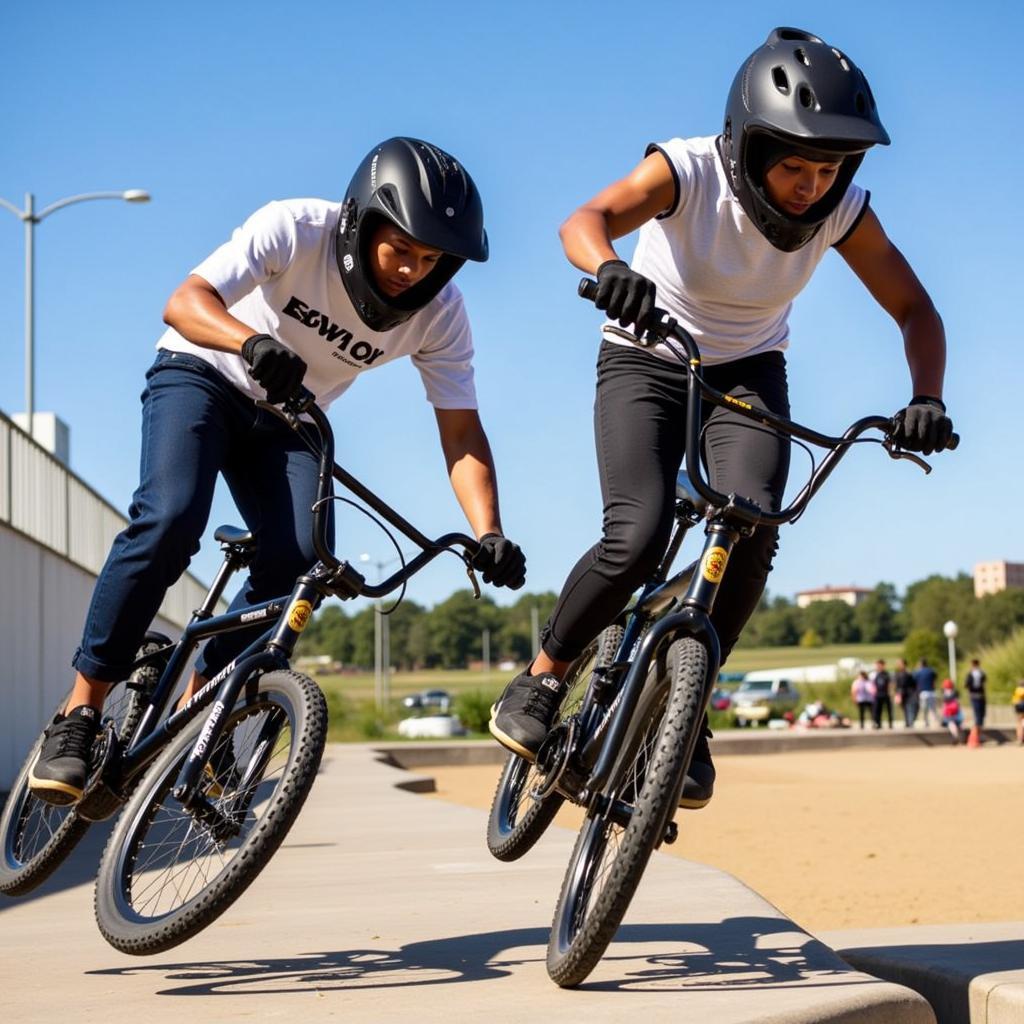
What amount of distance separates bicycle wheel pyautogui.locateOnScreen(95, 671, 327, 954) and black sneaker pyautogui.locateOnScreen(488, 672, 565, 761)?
74 cm

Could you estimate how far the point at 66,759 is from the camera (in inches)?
177

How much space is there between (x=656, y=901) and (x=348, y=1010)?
80.8 inches

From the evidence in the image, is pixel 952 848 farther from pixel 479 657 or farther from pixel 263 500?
pixel 479 657

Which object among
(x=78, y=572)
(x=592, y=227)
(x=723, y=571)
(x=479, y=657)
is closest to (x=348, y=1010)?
(x=723, y=571)

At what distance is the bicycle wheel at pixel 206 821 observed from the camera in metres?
3.85

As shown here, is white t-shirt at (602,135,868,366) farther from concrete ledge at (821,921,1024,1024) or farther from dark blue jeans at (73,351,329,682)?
concrete ledge at (821,921,1024,1024)

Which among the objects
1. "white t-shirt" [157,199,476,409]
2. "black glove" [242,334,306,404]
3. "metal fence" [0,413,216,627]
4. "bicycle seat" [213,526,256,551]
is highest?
"metal fence" [0,413,216,627]

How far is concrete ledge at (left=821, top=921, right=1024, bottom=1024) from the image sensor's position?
4016 millimetres

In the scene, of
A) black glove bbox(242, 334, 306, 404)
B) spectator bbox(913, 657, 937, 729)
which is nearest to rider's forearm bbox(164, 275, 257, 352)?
black glove bbox(242, 334, 306, 404)

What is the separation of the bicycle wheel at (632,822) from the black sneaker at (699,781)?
155mm

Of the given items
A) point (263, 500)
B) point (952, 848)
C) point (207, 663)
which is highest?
point (263, 500)

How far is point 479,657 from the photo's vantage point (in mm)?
173250

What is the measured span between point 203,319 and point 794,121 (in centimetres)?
169

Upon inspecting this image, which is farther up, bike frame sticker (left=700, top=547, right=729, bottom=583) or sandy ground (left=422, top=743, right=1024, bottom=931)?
bike frame sticker (left=700, top=547, right=729, bottom=583)
